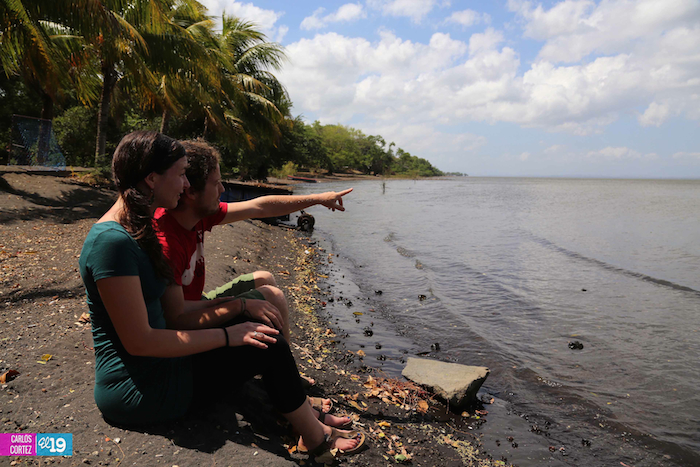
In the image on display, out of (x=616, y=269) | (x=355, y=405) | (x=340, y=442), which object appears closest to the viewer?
(x=340, y=442)

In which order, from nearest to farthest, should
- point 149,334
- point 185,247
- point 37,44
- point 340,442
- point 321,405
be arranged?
point 149,334
point 185,247
point 340,442
point 321,405
point 37,44

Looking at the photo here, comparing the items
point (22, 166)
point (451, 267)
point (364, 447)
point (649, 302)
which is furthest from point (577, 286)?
point (22, 166)

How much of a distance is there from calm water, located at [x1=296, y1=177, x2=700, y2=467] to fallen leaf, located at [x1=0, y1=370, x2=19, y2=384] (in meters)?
3.73

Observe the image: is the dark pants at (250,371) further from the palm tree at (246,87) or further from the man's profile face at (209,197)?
the palm tree at (246,87)

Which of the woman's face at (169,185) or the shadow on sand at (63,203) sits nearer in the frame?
the woman's face at (169,185)

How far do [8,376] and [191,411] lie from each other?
4.94 feet

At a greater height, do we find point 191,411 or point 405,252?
point 191,411

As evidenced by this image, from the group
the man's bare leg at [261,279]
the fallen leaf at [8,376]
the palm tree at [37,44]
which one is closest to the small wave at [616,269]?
the man's bare leg at [261,279]

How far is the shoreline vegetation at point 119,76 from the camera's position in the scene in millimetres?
10945

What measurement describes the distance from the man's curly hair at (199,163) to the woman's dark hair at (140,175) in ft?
1.67

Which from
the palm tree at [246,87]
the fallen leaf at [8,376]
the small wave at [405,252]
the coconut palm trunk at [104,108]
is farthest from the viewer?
the palm tree at [246,87]

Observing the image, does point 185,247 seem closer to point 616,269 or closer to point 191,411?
point 191,411

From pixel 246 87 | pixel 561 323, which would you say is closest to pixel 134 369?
pixel 561 323

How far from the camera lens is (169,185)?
224 cm
